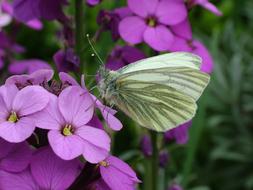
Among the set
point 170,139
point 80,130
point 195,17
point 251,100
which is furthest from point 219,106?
point 80,130

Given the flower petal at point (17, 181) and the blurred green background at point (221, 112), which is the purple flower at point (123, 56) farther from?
the flower petal at point (17, 181)

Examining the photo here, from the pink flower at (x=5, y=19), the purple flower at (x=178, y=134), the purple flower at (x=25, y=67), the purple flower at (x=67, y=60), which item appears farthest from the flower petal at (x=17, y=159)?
the pink flower at (x=5, y=19)

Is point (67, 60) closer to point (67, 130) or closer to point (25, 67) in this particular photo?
point (25, 67)

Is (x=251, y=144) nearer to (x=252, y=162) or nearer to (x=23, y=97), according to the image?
(x=252, y=162)

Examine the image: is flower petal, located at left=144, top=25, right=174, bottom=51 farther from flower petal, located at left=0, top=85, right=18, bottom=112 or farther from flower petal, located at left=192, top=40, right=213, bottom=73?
flower petal, located at left=0, top=85, right=18, bottom=112

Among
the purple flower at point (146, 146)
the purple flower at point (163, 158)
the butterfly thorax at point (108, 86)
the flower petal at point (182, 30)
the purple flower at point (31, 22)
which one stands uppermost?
the butterfly thorax at point (108, 86)

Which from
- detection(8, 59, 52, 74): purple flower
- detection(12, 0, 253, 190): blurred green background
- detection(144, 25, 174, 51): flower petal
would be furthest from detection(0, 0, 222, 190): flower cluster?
detection(12, 0, 253, 190): blurred green background
